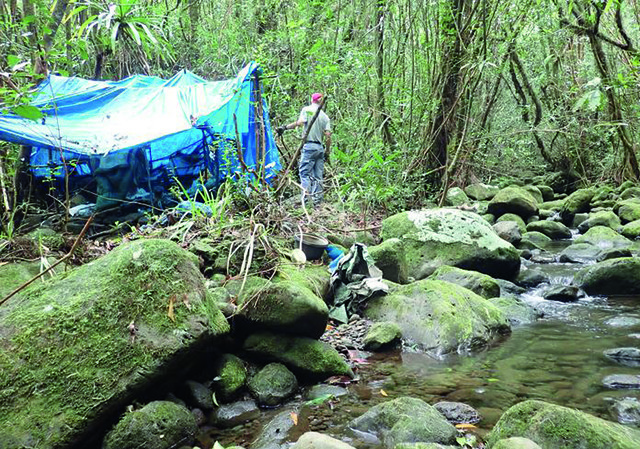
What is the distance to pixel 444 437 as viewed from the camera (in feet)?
8.11

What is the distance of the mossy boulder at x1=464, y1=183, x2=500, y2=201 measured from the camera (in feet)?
35.4

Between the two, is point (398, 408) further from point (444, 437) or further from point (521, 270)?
point (521, 270)

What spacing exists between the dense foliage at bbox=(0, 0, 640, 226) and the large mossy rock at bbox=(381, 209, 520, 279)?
2.47 feet

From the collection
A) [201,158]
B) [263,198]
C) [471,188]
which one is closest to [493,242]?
[263,198]

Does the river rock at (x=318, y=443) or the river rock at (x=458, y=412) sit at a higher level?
the river rock at (x=318, y=443)

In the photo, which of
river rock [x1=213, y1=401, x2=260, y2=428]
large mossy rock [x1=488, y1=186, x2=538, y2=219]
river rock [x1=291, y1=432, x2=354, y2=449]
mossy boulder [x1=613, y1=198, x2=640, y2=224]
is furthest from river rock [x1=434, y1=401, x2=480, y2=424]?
mossy boulder [x1=613, y1=198, x2=640, y2=224]

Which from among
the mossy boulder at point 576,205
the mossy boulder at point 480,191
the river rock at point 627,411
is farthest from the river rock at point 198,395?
the mossy boulder at point 480,191

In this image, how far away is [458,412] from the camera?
9.19 ft

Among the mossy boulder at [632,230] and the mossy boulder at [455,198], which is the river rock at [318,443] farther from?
the mossy boulder at [455,198]

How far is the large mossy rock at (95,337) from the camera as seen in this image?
234 cm

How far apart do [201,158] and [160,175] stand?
65 centimetres

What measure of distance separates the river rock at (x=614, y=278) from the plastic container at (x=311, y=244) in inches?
106

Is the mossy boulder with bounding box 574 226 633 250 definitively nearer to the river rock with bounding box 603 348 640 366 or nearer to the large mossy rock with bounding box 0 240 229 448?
the river rock with bounding box 603 348 640 366

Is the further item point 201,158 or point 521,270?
point 201,158
